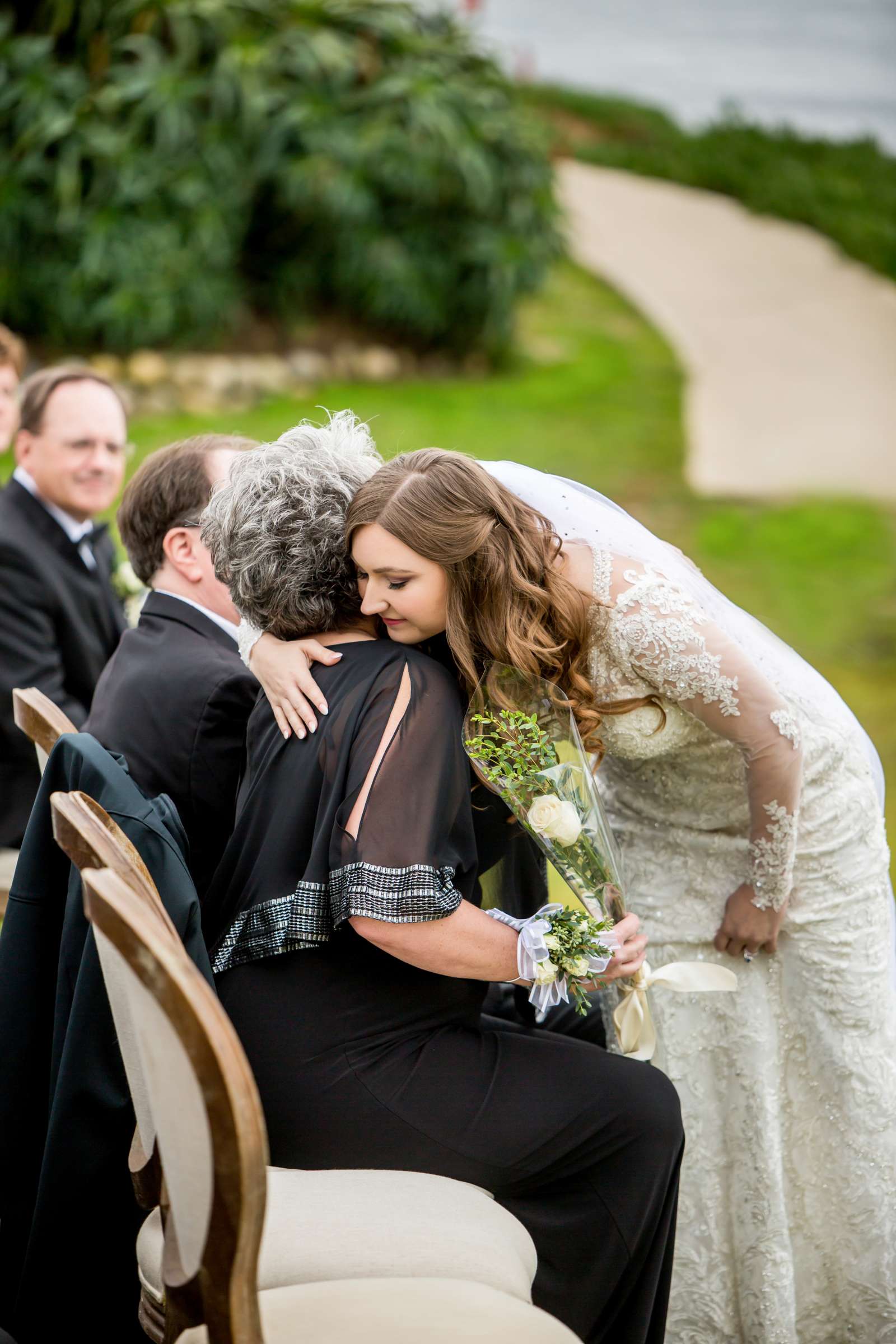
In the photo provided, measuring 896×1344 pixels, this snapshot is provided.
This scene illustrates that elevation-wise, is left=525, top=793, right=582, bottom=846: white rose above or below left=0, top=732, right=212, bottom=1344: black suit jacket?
above

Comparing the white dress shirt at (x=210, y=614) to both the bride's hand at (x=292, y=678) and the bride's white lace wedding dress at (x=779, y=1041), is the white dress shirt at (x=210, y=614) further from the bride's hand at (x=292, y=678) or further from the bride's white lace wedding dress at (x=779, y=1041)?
the bride's white lace wedding dress at (x=779, y=1041)

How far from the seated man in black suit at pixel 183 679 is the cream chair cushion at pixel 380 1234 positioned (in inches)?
27.4

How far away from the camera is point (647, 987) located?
213 centimetres

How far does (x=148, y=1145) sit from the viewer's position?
1.73m

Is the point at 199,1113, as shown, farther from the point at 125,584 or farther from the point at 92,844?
the point at 125,584

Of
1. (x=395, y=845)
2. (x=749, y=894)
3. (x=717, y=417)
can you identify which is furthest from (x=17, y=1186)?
(x=717, y=417)

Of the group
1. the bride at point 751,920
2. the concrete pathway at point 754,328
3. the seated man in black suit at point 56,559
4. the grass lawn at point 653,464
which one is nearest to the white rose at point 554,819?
the bride at point 751,920

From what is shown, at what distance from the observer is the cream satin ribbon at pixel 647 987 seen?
2.09 metres

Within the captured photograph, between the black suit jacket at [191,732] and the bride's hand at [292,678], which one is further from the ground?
the bride's hand at [292,678]

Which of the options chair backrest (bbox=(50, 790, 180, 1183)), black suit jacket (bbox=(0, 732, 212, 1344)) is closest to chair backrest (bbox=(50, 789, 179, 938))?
chair backrest (bbox=(50, 790, 180, 1183))

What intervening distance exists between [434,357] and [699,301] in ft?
12.9

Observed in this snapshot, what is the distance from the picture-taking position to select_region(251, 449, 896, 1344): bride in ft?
7.09

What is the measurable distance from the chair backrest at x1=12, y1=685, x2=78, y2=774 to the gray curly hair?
0.36m

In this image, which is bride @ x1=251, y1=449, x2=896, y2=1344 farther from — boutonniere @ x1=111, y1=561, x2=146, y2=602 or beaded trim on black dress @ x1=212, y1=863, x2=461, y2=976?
boutonniere @ x1=111, y1=561, x2=146, y2=602
